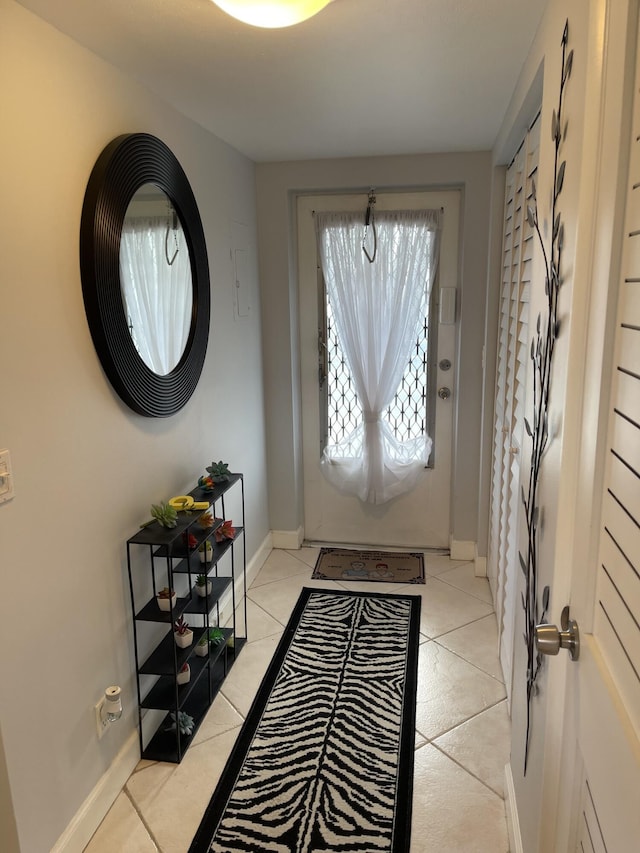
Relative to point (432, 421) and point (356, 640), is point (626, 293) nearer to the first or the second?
point (356, 640)

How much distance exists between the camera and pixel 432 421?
349cm

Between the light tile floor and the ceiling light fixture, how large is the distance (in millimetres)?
2129

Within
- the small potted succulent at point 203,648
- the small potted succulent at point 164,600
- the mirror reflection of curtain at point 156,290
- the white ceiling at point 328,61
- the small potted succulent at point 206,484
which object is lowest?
the small potted succulent at point 203,648

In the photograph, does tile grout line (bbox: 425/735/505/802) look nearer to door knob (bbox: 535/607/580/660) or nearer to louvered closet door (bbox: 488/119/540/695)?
louvered closet door (bbox: 488/119/540/695)

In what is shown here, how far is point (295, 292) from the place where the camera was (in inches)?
136

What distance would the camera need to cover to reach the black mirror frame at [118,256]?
1689mm

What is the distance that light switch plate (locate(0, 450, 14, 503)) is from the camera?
1386mm

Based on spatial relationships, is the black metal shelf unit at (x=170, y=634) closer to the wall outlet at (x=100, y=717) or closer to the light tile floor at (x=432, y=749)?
the light tile floor at (x=432, y=749)

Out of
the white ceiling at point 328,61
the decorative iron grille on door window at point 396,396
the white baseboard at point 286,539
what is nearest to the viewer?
the white ceiling at point 328,61

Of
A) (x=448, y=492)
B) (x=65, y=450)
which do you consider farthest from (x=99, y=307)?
(x=448, y=492)

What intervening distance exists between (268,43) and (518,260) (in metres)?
1.10

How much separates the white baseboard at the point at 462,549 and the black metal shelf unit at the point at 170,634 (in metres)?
1.56

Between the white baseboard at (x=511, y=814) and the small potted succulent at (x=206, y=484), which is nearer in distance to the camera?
the white baseboard at (x=511, y=814)

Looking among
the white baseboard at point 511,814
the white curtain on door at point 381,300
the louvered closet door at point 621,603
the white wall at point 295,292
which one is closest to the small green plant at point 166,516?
the white baseboard at point 511,814
